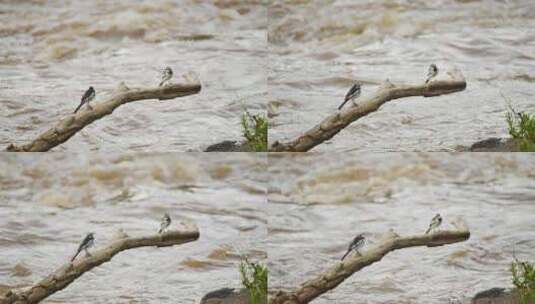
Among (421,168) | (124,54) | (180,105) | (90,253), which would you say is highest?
(124,54)

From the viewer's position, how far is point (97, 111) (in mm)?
3219

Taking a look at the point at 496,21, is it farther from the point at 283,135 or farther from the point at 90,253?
the point at 90,253

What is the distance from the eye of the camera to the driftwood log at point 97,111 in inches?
126

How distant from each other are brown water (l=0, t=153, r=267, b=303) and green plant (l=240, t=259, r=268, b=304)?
0.03 meters

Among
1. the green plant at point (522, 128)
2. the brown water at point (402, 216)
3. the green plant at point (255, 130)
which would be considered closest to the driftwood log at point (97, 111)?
the green plant at point (255, 130)

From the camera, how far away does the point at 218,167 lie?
10.7 feet

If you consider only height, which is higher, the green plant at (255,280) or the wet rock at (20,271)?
the wet rock at (20,271)

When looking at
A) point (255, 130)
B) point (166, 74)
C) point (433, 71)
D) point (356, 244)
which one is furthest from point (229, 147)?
point (433, 71)

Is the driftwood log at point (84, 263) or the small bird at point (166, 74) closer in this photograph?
the driftwood log at point (84, 263)

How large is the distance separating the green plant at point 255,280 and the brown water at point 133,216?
Answer: 0.10 feet

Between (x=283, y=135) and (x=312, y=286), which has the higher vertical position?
(x=283, y=135)

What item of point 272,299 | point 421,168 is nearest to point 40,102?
point 272,299

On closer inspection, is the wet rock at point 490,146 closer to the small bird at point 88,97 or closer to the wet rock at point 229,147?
the wet rock at point 229,147

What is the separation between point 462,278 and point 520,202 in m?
0.37
